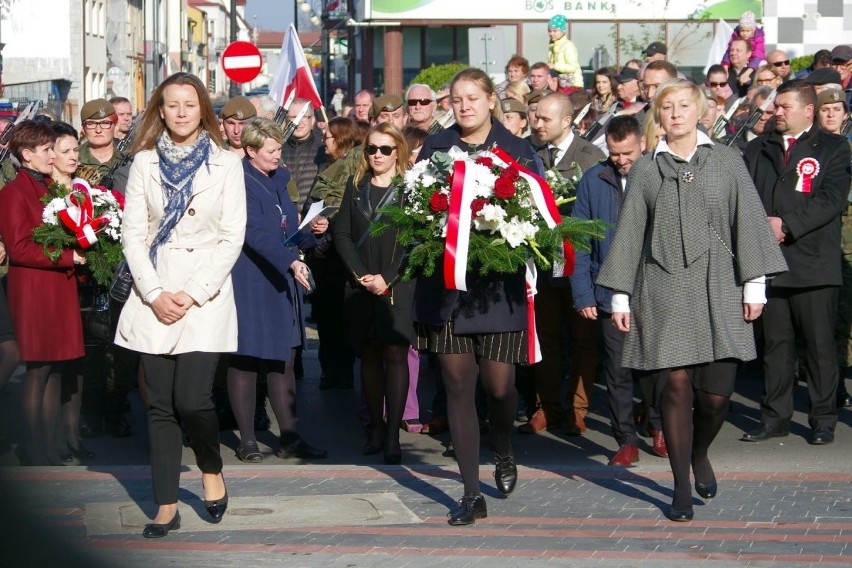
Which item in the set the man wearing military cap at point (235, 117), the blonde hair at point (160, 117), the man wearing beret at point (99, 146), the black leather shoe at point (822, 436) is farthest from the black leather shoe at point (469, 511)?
the man wearing military cap at point (235, 117)

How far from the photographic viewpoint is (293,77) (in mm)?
14578

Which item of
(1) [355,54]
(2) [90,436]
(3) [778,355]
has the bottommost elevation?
(2) [90,436]

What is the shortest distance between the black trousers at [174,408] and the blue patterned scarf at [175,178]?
0.45 m

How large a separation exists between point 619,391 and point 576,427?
880 millimetres

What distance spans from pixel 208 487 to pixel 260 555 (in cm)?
64

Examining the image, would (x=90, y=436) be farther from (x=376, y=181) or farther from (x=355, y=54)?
(x=355, y=54)

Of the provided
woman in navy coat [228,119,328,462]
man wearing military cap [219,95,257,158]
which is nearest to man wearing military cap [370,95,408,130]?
man wearing military cap [219,95,257,158]

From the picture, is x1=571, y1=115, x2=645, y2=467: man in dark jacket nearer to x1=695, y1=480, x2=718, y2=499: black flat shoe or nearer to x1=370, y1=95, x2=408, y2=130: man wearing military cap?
x1=695, y1=480, x2=718, y2=499: black flat shoe

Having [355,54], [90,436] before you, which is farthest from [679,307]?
[355,54]

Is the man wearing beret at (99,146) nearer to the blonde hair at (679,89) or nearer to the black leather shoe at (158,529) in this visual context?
the black leather shoe at (158,529)

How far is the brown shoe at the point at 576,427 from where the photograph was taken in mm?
8898

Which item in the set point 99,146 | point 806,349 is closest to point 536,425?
point 806,349

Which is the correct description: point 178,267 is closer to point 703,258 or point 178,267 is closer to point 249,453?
point 703,258

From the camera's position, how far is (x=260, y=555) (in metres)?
5.63
